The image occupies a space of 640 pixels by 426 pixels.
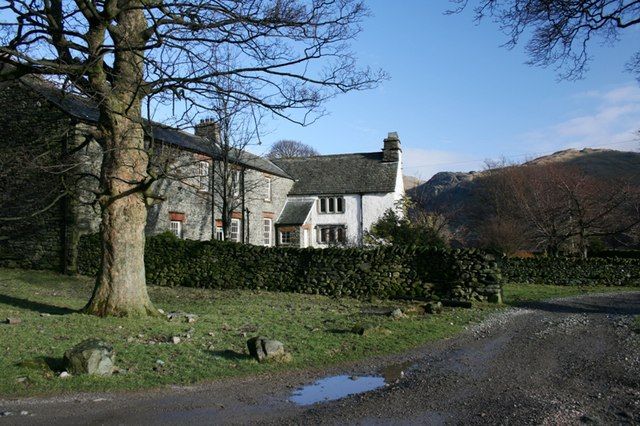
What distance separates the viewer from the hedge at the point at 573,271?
80.9ft

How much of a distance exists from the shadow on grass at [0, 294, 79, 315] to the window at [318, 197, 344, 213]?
93.4ft

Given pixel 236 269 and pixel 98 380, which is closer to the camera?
pixel 98 380

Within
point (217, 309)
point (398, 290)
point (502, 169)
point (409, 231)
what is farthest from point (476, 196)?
point (217, 309)

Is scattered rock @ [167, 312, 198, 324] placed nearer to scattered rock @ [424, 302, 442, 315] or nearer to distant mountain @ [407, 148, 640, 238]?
scattered rock @ [424, 302, 442, 315]

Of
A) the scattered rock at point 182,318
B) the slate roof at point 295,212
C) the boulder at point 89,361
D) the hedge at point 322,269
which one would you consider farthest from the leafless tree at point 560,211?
the boulder at point 89,361

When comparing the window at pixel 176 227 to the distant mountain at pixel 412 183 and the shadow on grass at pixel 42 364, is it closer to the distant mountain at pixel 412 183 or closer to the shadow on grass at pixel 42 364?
the shadow on grass at pixel 42 364

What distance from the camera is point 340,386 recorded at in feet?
23.3

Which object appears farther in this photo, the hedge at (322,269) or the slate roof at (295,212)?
the slate roof at (295,212)

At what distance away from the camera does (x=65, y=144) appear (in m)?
21.4

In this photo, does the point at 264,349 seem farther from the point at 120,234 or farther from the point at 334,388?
the point at 120,234

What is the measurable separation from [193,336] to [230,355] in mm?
1492

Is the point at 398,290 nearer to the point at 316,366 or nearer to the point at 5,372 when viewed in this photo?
the point at 316,366

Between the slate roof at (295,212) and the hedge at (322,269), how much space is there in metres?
17.5

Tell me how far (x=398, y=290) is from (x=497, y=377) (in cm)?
1116
